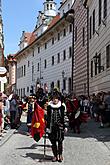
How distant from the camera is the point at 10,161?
34.1 ft

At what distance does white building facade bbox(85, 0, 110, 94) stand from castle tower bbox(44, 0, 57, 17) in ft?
129

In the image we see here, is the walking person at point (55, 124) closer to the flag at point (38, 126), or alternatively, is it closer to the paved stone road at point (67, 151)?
the paved stone road at point (67, 151)

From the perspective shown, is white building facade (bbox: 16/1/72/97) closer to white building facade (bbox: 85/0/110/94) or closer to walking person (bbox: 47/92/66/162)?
white building facade (bbox: 85/0/110/94)

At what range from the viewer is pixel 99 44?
27922 millimetres

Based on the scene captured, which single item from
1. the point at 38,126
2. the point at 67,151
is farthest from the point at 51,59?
the point at 38,126

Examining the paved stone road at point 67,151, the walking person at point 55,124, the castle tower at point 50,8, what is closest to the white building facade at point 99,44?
the paved stone road at point 67,151

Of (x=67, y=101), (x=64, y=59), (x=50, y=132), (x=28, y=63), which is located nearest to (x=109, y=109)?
(x=67, y=101)

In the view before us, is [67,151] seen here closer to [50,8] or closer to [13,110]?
[13,110]

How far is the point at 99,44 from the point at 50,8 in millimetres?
48552

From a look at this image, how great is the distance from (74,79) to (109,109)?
2247 cm

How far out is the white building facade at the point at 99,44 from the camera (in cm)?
2470

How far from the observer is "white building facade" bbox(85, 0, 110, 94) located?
973 inches

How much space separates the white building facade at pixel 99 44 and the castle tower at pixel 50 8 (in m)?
39.3

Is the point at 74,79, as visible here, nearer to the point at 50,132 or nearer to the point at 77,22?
the point at 77,22
